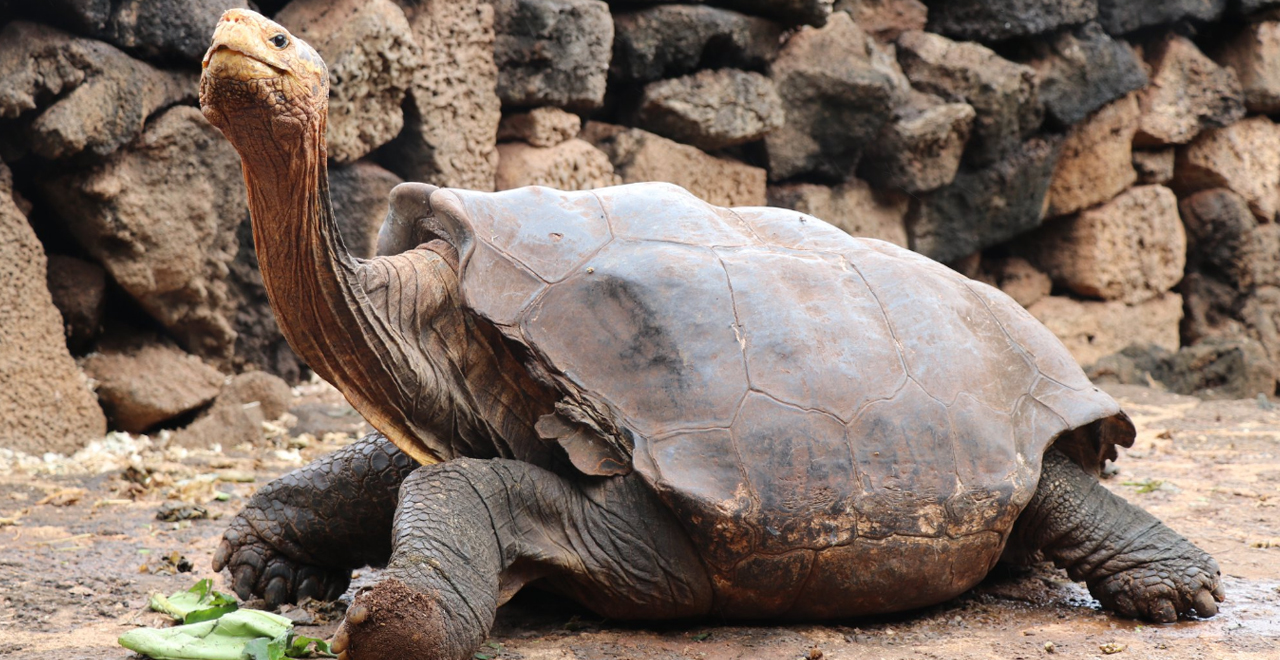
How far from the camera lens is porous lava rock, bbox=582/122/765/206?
6469 millimetres

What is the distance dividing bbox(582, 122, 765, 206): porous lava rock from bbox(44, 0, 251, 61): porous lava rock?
7.55 ft

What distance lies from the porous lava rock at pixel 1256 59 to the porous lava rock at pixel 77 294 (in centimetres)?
878

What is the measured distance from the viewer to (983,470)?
267cm

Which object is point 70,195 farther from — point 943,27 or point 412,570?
point 943,27

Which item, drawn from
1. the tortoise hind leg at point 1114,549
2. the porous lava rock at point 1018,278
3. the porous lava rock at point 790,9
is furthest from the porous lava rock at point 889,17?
the tortoise hind leg at point 1114,549

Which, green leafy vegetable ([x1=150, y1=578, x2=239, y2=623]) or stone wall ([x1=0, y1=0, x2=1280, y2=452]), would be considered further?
stone wall ([x1=0, y1=0, x2=1280, y2=452])

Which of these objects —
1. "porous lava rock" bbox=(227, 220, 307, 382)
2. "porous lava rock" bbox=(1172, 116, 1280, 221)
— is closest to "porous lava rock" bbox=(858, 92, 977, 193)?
"porous lava rock" bbox=(1172, 116, 1280, 221)

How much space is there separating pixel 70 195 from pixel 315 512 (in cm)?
262

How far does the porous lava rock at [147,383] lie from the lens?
5027mm

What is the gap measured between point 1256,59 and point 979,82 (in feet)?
10.8

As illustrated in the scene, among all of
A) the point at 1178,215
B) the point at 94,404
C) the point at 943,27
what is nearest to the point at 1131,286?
the point at 1178,215

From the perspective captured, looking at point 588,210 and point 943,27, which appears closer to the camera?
point 588,210

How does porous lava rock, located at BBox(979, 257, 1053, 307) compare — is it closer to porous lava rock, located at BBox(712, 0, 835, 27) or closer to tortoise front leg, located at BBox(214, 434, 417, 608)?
porous lava rock, located at BBox(712, 0, 835, 27)

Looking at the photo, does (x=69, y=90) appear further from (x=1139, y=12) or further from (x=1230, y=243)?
(x=1230, y=243)
